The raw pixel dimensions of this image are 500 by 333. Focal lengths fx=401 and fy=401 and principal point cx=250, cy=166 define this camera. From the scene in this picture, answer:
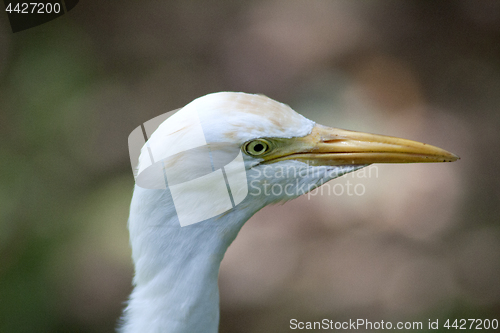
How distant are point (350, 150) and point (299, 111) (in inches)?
95.4

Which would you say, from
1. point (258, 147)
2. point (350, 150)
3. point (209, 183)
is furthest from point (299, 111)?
point (209, 183)

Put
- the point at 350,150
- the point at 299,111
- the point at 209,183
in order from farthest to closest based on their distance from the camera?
the point at 299,111 → the point at 350,150 → the point at 209,183

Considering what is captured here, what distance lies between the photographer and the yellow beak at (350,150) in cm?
160

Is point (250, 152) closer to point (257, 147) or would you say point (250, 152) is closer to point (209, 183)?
point (257, 147)

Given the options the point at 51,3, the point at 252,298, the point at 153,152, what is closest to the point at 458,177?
the point at 252,298

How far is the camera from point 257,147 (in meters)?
1.52

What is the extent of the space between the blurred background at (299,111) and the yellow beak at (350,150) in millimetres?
2123

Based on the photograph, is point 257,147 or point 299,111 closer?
point 257,147

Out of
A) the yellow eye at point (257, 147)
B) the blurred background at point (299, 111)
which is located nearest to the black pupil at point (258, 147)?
the yellow eye at point (257, 147)

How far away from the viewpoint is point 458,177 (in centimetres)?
403

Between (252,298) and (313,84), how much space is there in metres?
2.21

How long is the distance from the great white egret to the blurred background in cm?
211

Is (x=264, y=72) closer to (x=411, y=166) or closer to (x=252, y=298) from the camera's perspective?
(x=411, y=166)

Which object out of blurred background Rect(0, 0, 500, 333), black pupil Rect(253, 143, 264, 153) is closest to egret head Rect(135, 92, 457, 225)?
black pupil Rect(253, 143, 264, 153)
